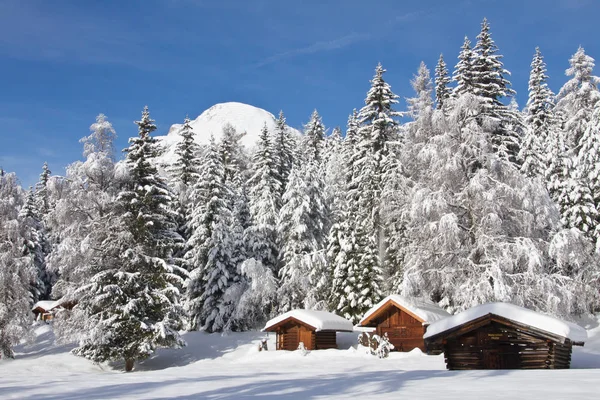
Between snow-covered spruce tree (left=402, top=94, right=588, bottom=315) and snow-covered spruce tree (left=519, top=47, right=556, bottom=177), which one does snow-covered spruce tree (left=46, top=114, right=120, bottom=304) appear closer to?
snow-covered spruce tree (left=402, top=94, right=588, bottom=315)

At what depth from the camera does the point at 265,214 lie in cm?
4378

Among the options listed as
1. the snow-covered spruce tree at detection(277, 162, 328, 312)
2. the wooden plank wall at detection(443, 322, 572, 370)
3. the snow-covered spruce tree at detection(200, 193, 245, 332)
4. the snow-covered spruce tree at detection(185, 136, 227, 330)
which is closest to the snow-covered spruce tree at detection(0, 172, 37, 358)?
the snow-covered spruce tree at detection(185, 136, 227, 330)

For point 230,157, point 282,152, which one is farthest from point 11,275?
point 282,152

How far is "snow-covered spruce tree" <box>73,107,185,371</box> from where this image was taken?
2966cm

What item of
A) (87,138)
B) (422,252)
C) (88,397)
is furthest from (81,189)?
(88,397)

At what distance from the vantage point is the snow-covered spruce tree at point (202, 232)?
40281 mm

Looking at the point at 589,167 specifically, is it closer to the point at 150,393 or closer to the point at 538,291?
the point at 538,291

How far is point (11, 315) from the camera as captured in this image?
3170 cm

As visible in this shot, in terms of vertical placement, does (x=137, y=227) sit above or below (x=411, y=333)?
above

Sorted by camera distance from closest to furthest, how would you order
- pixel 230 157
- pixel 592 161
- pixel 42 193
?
1. pixel 592 161
2. pixel 230 157
3. pixel 42 193

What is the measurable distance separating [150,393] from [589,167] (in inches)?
1352

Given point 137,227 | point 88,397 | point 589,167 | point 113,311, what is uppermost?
point 589,167

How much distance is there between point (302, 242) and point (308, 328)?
342 inches

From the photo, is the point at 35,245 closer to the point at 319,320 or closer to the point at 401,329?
the point at 319,320
